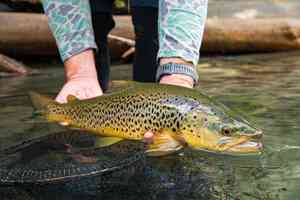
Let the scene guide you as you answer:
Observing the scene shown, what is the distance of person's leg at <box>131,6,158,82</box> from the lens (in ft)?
8.14

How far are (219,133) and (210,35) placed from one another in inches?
186

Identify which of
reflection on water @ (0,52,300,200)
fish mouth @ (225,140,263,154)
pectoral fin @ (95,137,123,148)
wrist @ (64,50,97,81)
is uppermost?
wrist @ (64,50,97,81)

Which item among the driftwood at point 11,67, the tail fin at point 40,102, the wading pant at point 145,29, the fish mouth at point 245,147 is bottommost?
the driftwood at point 11,67

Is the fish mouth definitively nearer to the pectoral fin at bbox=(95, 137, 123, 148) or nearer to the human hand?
the pectoral fin at bbox=(95, 137, 123, 148)

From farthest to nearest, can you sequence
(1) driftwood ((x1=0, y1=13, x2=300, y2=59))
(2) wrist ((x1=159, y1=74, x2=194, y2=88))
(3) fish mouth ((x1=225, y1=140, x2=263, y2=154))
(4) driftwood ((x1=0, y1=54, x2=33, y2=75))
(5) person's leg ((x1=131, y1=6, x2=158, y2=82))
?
(1) driftwood ((x1=0, y1=13, x2=300, y2=59)) < (4) driftwood ((x1=0, y1=54, x2=33, y2=75)) < (5) person's leg ((x1=131, y1=6, x2=158, y2=82)) < (2) wrist ((x1=159, y1=74, x2=194, y2=88)) < (3) fish mouth ((x1=225, y1=140, x2=263, y2=154))

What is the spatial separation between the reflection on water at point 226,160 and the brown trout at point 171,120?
0.10m

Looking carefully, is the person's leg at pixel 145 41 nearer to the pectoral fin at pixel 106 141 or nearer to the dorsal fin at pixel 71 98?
the dorsal fin at pixel 71 98

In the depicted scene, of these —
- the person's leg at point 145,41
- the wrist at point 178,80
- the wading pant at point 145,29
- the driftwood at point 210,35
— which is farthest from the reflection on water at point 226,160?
the driftwood at point 210,35

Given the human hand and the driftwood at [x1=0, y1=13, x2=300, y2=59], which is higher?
the human hand

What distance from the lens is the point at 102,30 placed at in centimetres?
260

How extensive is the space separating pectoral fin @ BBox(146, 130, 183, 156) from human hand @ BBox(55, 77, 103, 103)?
1.49 feet

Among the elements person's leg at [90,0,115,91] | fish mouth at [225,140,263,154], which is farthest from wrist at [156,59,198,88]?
person's leg at [90,0,115,91]

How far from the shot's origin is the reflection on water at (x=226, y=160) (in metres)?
1.62

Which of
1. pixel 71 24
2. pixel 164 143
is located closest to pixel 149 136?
pixel 164 143
